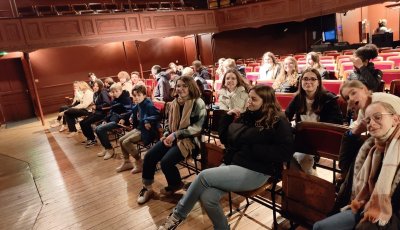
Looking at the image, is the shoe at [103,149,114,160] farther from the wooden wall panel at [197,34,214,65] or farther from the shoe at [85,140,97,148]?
the wooden wall panel at [197,34,214,65]

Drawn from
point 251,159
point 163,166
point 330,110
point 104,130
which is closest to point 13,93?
point 104,130

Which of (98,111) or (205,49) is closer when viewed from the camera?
(98,111)

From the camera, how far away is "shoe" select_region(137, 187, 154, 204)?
303 centimetres

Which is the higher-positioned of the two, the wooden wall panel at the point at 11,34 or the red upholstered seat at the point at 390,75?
the wooden wall panel at the point at 11,34

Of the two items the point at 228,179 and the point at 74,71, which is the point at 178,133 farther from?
the point at 74,71

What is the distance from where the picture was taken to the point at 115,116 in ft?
15.3

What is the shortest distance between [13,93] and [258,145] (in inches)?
409

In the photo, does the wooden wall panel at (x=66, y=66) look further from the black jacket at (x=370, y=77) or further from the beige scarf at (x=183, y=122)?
the black jacket at (x=370, y=77)

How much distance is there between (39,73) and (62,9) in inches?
108

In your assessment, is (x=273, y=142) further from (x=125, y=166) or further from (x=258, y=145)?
(x=125, y=166)

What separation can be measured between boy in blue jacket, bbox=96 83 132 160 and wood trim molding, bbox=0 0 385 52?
573 centimetres

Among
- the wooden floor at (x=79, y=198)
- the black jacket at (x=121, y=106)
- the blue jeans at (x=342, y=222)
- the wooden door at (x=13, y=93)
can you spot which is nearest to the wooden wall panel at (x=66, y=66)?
the wooden door at (x=13, y=93)

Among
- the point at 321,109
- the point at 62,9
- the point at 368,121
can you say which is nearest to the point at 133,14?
the point at 62,9

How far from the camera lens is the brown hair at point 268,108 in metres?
2.10
